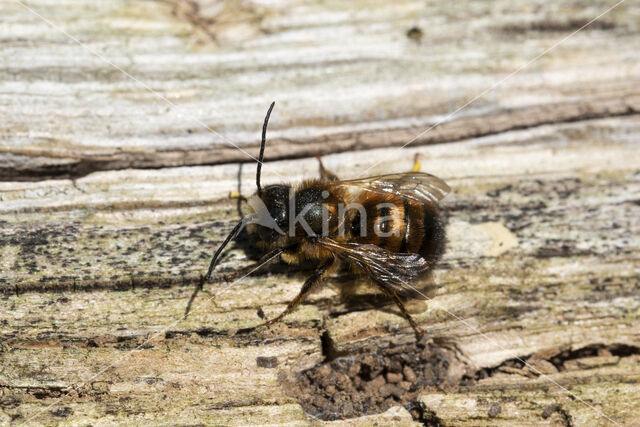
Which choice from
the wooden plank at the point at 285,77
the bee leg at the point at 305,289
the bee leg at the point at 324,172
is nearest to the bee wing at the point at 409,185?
the bee leg at the point at 324,172

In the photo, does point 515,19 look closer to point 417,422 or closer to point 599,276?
point 599,276

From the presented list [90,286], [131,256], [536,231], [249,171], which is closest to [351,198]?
[249,171]

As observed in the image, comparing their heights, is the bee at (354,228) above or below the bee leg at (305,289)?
above

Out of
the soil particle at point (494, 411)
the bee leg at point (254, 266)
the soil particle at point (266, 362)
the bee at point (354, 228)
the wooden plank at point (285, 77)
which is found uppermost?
the wooden plank at point (285, 77)

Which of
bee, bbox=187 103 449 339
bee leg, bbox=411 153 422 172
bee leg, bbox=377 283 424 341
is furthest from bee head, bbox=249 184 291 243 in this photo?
bee leg, bbox=411 153 422 172

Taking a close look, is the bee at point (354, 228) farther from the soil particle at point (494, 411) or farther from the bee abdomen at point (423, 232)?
the soil particle at point (494, 411)

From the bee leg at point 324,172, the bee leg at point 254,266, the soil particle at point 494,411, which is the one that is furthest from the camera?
the bee leg at point 324,172
